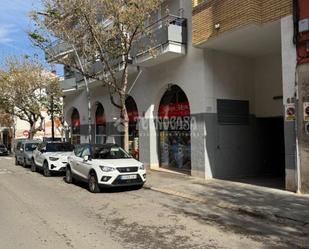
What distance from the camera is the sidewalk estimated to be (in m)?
9.24

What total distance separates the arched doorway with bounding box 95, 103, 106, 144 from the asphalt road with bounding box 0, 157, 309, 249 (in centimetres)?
1321

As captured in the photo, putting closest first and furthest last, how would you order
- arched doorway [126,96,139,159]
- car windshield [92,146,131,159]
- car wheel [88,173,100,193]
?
car wheel [88,173,100,193] < car windshield [92,146,131,159] < arched doorway [126,96,139,159]

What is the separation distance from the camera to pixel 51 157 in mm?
18281

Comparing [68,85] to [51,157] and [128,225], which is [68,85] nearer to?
[51,157]

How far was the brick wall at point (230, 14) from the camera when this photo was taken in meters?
12.1

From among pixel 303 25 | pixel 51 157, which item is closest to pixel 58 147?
pixel 51 157

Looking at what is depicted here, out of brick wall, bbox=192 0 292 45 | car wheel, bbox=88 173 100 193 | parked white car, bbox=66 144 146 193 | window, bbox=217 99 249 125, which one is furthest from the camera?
window, bbox=217 99 249 125

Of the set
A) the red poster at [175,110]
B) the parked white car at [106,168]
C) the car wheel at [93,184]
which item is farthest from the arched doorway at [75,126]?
the car wheel at [93,184]

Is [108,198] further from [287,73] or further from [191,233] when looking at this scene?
[287,73]

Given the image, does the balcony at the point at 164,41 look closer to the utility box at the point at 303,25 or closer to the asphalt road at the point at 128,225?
the utility box at the point at 303,25

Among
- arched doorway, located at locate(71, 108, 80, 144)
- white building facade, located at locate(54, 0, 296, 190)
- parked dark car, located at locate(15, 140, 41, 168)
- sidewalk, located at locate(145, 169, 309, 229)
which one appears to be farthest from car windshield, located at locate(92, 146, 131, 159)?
arched doorway, located at locate(71, 108, 80, 144)

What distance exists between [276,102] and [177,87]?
452 cm

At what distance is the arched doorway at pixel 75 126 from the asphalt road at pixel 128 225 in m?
17.9

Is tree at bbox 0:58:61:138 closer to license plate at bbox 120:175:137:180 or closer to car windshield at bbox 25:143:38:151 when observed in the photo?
car windshield at bbox 25:143:38:151
